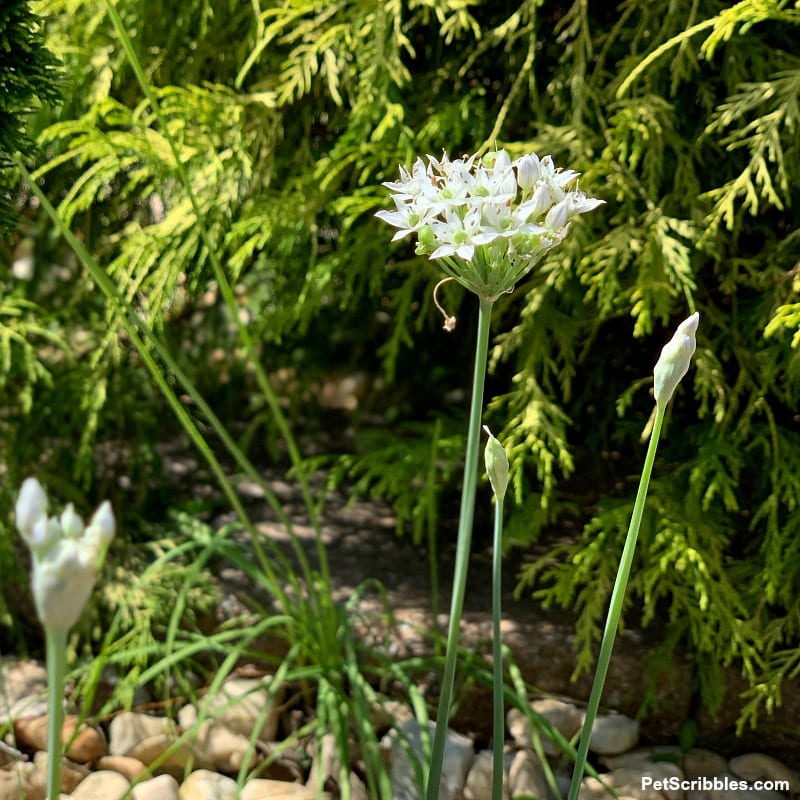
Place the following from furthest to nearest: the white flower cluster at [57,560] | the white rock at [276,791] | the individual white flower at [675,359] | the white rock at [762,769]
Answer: the white rock at [762,769] → the white rock at [276,791] → the individual white flower at [675,359] → the white flower cluster at [57,560]

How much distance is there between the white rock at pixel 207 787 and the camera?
1.50 meters

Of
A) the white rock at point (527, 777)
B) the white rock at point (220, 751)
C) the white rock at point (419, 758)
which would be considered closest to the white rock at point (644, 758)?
the white rock at point (527, 777)

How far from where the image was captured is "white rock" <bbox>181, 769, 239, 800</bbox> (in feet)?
4.92

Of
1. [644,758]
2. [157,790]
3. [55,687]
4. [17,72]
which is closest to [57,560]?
[55,687]

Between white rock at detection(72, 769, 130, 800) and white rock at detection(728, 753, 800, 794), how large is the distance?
1126 millimetres

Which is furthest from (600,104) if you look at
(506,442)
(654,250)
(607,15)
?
(506,442)

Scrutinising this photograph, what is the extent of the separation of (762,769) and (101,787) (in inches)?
47.6

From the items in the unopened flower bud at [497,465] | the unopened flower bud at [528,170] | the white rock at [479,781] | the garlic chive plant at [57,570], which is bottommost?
the white rock at [479,781]

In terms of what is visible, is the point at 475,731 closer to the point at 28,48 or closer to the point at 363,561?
the point at 363,561

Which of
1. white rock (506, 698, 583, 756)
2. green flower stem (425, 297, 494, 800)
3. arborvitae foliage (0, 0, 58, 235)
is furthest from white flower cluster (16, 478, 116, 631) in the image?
white rock (506, 698, 583, 756)

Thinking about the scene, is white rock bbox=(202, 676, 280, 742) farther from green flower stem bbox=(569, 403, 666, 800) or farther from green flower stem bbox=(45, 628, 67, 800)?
green flower stem bbox=(45, 628, 67, 800)

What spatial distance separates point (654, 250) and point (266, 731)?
1.16 metres

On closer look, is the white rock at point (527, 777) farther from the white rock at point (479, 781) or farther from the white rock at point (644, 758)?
the white rock at point (644, 758)

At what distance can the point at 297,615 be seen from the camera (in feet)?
5.21
